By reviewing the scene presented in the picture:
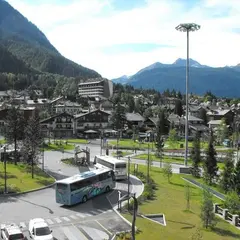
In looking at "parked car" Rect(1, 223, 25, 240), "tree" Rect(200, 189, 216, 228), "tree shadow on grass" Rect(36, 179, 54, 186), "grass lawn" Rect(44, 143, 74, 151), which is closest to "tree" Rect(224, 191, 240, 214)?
"tree" Rect(200, 189, 216, 228)

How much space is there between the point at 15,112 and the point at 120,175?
736 inches

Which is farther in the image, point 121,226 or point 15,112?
point 15,112

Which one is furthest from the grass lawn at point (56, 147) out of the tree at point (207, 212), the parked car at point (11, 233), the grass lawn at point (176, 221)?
the tree at point (207, 212)

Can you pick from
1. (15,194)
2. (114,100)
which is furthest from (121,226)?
(114,100)

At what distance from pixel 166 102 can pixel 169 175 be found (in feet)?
444

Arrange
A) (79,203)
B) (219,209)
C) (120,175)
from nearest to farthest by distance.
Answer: (219,209), (79,203), (120,175)

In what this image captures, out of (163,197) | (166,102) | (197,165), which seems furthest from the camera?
(166,102)

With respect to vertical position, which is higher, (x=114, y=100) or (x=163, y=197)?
(x=114, y=100)

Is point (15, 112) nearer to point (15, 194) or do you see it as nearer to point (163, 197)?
point (15, 194)

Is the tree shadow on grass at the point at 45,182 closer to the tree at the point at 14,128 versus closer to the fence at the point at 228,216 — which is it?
the tree at the point at 14,128

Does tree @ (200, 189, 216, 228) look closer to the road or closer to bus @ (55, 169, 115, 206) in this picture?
the road

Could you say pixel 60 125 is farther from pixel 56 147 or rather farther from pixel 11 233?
pixel 11 233

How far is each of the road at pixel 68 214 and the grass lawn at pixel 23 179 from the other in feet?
6.18

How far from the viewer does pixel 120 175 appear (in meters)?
42.7
